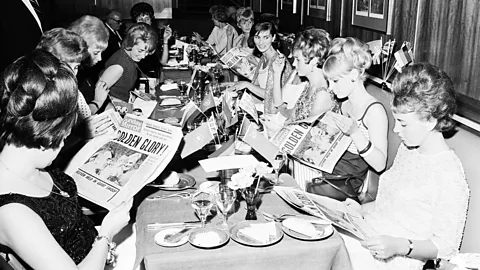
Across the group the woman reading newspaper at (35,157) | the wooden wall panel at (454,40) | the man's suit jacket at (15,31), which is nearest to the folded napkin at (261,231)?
the woman reading newspaper at (35,157)

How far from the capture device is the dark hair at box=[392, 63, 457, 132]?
6.33 feet

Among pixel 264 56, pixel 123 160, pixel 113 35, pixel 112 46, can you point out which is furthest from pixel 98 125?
pixel 113 35

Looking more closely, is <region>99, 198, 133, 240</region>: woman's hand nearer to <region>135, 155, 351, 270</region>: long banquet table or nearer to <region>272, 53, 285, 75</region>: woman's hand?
<region>135, 155, 351, 270</region>: long banquet table

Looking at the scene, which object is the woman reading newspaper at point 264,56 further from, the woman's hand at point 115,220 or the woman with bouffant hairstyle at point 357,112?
the woman's hand at point 115,220

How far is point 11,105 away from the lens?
1429mm

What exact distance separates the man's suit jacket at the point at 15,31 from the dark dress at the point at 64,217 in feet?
4.97

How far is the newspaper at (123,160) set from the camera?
5.96 feet

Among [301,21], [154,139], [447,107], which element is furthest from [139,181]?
[301,21]

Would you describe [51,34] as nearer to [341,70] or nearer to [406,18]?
[341,70]

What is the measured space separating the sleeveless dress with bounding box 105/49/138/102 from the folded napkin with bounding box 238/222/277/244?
269 centimetres

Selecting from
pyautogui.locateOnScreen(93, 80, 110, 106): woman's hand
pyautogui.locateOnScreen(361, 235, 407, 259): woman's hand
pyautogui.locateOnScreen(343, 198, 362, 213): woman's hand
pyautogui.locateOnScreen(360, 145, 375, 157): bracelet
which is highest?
pyautogui.locateOnScreen(93, 80, 110, 106): woman's hand

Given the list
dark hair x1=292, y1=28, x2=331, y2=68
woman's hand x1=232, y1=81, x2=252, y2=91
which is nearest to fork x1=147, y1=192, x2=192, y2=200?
dark hair x1=292, y1=28, x2=331, y2=68

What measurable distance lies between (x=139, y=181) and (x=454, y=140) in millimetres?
1498

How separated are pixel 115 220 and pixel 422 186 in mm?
1202
